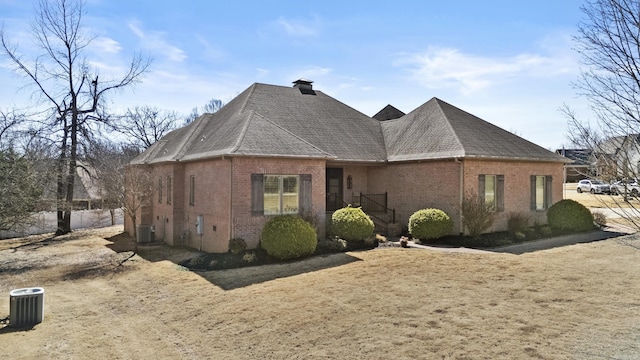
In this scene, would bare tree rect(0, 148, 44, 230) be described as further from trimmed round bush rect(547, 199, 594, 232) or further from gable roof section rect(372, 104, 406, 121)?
trimmed round bush rect(547, 199, 594, 232)

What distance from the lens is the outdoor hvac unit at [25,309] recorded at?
886cm

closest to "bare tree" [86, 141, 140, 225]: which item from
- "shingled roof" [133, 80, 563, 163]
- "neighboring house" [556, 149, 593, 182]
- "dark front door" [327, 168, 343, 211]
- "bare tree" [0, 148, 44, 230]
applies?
"shingled roof" [133, 80, 563, 163]

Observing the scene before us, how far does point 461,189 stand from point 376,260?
19.8ft

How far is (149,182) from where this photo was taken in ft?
66.0

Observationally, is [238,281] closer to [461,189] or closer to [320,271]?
[320,271]

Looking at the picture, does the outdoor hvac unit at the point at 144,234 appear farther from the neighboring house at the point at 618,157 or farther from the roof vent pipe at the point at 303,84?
the neighboring house at the point at 618,157

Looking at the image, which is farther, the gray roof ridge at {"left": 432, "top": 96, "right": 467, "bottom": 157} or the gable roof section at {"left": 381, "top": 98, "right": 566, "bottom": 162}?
the gable roof section at {"left": 381, "top": 98, "right": 566, "bottom": 162}

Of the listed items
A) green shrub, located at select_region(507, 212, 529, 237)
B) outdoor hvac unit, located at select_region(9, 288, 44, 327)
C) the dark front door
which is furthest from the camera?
the dark front door

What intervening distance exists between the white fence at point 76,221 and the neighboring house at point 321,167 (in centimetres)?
890

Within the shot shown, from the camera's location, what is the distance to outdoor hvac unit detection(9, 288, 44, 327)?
8.86 meters

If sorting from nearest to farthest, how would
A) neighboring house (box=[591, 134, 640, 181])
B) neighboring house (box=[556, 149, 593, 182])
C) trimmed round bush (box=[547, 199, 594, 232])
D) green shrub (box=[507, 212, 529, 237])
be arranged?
neighboring house (box=[591, 134, 640, 181]) < neighboring house (box=[556, 149, 593, 182]) < green shrub (box=[507, 212, 529, 237]) < trimmed round bush (box=[547, 199, 594, 232])

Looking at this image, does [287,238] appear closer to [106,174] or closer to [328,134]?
[328,134]

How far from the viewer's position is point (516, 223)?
1861cm

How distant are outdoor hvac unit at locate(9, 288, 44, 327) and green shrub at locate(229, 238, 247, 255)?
19.6 ft
